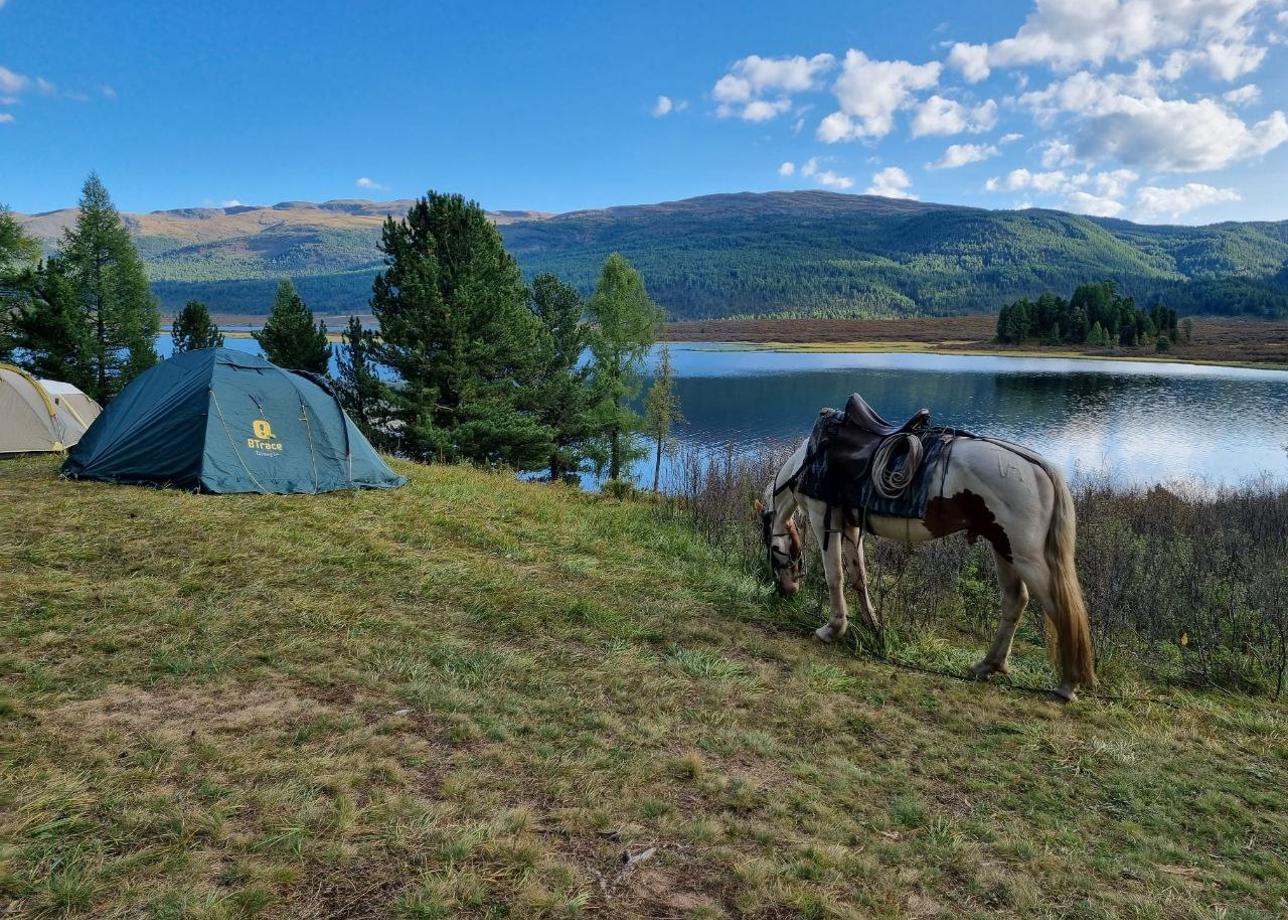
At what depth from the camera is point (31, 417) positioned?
12.5 metres

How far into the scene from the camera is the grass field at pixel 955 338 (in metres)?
81.5

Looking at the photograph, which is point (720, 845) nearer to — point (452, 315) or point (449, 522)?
point (449, 522)

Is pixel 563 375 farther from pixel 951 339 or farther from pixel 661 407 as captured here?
pixel 951 339

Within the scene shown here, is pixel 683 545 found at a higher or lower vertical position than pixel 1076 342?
lower

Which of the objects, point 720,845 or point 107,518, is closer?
point 720,845

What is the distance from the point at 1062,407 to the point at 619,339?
33.8 m

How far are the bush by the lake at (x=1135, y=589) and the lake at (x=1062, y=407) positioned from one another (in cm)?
545

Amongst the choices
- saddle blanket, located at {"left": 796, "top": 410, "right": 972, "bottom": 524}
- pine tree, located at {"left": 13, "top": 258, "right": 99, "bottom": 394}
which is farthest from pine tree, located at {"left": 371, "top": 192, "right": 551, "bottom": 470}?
saddle blanket, located at {"left": 796, "top": 410, "right": 972, "bottom": 524}

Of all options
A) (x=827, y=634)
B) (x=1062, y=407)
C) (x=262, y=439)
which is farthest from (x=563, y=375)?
(x=1062, y=407)

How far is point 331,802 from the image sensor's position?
124 inches

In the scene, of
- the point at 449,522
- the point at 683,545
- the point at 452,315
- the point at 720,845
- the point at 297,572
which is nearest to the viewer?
the point at 720,845

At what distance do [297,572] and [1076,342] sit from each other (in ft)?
379

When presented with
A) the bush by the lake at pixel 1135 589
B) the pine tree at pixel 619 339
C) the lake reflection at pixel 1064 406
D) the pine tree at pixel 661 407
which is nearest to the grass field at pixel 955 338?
the lake reflection at pixel 1064 406

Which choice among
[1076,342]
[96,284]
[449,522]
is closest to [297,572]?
[449,522]
